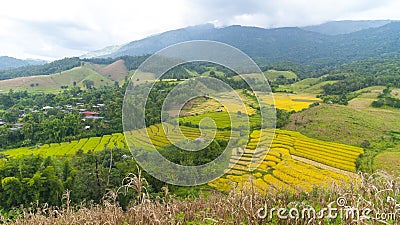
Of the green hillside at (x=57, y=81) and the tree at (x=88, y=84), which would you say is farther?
the tree at (x=88, y=84)

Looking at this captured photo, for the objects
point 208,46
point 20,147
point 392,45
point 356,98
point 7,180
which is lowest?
point 20,147

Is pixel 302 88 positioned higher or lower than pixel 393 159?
higher

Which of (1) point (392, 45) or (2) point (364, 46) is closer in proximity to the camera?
(1) point (392, 45)

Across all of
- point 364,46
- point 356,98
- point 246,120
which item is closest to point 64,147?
point 246,120

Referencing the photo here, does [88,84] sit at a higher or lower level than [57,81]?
lower

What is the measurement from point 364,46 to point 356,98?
128456 mm

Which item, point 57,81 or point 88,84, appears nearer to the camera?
point 88,84

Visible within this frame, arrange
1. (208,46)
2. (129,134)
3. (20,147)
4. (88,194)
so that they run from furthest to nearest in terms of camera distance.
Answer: (20,147) → (88,194) → (129,134) → (208,46)

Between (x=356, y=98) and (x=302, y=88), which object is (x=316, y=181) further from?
(x=302, y=88)

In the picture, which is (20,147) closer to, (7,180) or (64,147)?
(64,147)

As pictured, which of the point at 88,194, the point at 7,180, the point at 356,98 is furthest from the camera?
the point at 356,98

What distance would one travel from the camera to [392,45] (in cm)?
12419

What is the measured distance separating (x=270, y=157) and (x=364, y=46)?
157 meters

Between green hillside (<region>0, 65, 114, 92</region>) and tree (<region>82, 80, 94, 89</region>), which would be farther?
tree (<region>82, 80, 94, 89</region>)
